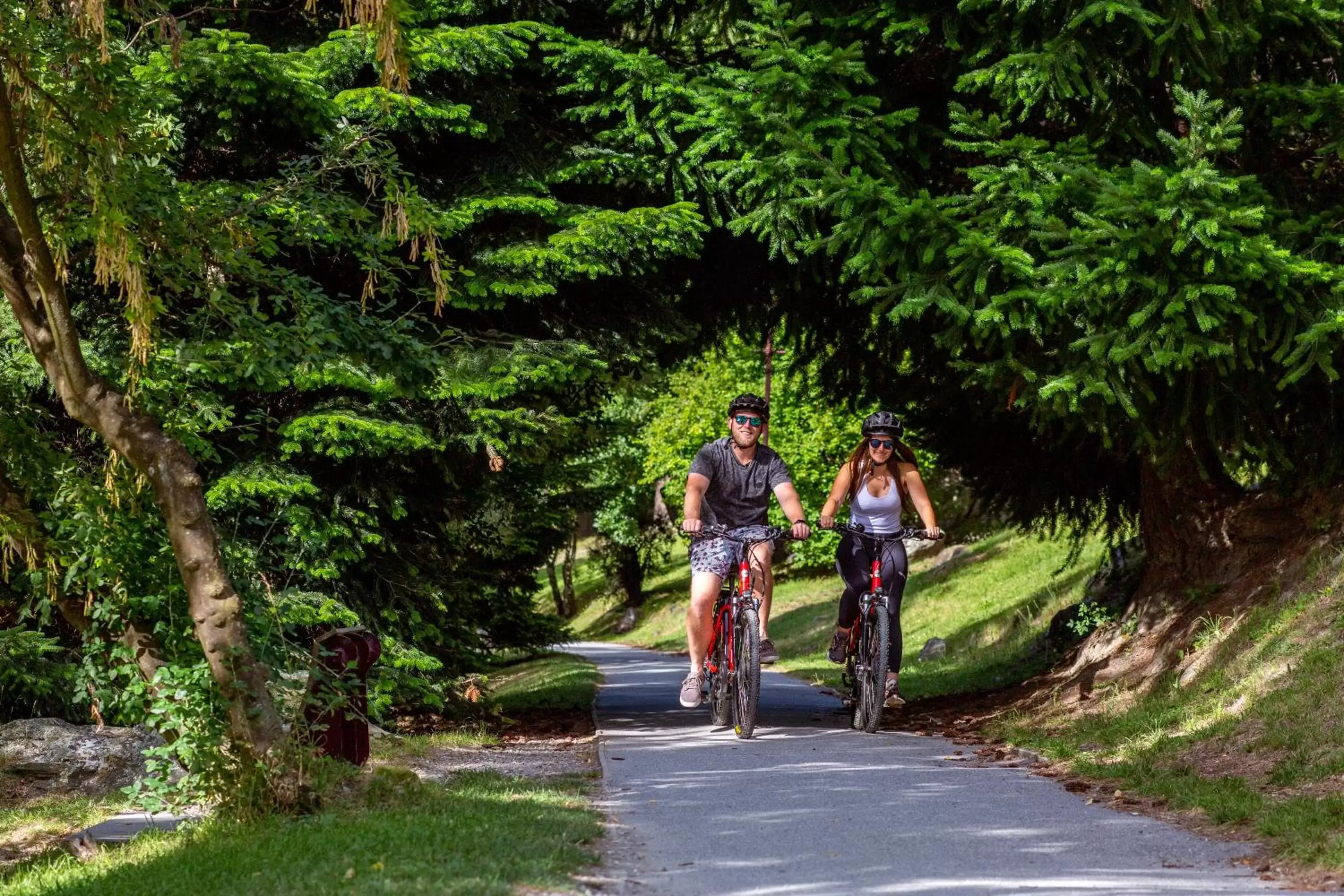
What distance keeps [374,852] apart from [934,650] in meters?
17.4

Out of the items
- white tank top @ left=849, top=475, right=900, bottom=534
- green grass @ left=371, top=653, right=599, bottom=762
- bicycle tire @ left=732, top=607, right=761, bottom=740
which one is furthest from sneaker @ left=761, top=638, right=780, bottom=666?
green grass @ left=371, top=653, right=599, bottom=762

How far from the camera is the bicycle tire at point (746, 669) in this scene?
9.68 meters

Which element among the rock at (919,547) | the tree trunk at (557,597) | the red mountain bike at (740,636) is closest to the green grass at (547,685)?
the red mountain bike at (740,636)

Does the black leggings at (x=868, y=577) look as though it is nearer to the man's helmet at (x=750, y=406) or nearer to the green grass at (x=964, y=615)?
the man's helmet at (x=750, y=406)

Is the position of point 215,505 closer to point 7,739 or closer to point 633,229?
point 7,739

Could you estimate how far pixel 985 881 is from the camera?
18.0 feet

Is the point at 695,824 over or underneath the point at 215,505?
underneath

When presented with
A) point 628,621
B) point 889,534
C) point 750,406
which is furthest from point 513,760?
point 628,621

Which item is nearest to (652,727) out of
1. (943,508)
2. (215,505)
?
(215,505)

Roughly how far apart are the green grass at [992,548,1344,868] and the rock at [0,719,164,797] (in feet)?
20.3

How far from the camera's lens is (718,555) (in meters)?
10.2

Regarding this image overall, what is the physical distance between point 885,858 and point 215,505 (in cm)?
598

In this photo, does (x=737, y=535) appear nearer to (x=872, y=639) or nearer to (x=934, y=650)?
(x=872, y=639)

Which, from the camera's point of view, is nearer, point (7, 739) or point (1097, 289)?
point (1097, 289)
